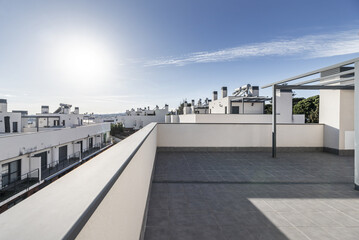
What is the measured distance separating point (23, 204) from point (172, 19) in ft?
44.6

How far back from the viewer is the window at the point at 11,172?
12.0m

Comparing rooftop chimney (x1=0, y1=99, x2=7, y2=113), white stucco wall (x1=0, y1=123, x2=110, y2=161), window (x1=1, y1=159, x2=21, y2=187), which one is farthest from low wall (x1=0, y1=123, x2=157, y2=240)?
rooftop chimney (x1=0, y1=99, x2=7, y2=113)

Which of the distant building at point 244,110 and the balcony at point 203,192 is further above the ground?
the distant building at point 244,110

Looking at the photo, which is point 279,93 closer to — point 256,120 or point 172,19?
point 256,120

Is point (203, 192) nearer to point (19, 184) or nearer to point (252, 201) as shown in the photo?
point (252, 201)

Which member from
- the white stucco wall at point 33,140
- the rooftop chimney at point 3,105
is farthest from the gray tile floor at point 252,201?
the rooftop chimney at point 3,105

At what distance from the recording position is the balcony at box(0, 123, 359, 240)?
0.80 metres

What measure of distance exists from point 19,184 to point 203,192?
597 inches

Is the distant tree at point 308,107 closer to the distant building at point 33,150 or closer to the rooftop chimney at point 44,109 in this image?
the distant building at point 33,150

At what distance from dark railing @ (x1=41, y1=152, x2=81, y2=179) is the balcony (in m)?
13.2

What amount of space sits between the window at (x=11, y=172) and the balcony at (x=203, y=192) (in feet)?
36.5

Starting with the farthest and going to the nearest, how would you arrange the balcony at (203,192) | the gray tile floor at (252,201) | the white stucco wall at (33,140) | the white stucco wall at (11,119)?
the white stucco wall at (11,119)
the white stucco wall at (33,140)
the gray tile floor at (252,201)
the balcony at (203,192)

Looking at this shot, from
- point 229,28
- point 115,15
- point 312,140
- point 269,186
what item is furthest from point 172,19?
point 269,186

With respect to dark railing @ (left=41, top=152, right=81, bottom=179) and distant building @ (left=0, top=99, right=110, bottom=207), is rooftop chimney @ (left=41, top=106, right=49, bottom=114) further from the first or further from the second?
dark railing @ (left=41, top=152, right=81, bottom=179)
